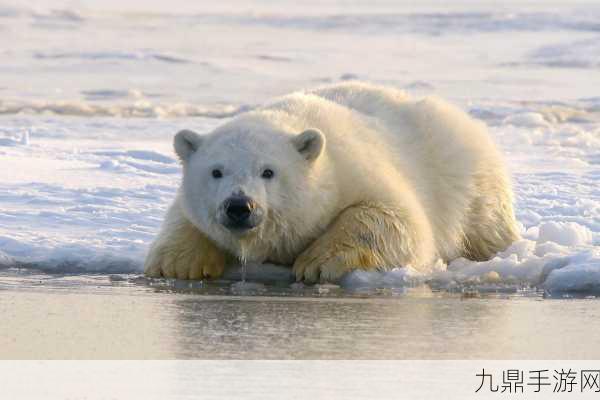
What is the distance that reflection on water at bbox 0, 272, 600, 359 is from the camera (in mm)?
4656

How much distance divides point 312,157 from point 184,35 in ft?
54.6

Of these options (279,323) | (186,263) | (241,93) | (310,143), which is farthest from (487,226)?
(241,93)

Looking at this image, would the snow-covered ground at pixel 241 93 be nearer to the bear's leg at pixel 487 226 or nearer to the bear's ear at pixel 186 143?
the bear's leg at pixel 487 226

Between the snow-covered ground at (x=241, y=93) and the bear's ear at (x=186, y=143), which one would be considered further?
the snow-covered ground at (x=241, y=93)

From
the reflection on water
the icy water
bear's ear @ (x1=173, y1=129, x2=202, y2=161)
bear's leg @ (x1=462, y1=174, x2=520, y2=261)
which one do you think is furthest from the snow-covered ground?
bear's ear @ (x1=173, y1=129, x2=202, y2=161)

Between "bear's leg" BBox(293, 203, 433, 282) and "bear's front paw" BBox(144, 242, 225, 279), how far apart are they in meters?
0.48

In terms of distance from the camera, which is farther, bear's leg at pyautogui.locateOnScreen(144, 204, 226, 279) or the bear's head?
bear's leg at pyautogui.locateOnScreen(144, 204, 226, 279)

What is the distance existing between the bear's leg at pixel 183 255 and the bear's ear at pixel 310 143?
2.45ft

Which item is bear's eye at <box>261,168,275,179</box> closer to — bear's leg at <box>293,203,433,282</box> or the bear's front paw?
bear's leg at <box>293,203,433,282</box>

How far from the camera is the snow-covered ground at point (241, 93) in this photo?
7625 millimetres

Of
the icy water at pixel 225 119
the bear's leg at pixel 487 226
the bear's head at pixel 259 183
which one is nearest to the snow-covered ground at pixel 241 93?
the icy water at pixel 225 119
